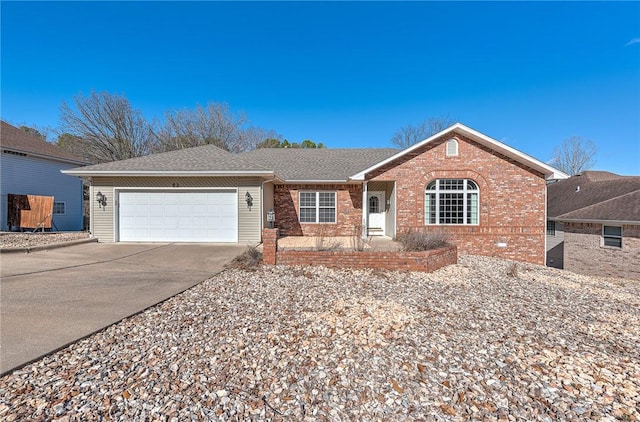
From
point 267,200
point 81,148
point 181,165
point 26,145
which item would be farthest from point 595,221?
point 81,148

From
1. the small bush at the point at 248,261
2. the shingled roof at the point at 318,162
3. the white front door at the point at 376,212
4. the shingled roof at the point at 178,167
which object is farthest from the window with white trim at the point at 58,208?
the white front door at the point at 376,212

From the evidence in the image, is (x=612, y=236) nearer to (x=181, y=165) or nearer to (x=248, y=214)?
(x=248, y=214)

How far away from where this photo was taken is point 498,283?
6.88 m

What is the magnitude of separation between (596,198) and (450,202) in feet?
48.7

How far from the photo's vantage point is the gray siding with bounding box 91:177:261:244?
418 inches

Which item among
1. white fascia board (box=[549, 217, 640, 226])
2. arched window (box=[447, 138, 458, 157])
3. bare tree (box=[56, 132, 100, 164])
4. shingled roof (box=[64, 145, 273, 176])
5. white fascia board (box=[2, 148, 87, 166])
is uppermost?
bare tree (box=[56, 132, 100, 164])

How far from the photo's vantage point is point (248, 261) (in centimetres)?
743

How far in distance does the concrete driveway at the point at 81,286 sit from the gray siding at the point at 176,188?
1051 mm

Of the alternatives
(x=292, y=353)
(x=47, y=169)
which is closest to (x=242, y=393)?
(x=292, y=353)

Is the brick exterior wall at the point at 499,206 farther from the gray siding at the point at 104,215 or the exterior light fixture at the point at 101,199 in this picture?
the exterior light fixture at the point at 101,199

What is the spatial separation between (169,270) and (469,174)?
37.8ft

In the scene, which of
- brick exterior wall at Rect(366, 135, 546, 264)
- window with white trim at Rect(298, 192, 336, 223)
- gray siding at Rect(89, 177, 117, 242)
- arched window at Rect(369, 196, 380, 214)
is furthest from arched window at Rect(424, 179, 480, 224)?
gray siding at Rect(89, 177, 117, 242)

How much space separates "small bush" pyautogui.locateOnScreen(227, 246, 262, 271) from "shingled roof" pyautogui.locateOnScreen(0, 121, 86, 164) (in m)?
15.7

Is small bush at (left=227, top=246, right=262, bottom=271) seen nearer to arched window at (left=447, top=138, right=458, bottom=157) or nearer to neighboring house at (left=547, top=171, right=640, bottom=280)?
arched window at (left=447, top=138, right=458, bottom=157)
